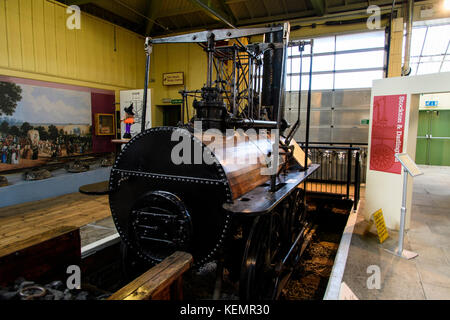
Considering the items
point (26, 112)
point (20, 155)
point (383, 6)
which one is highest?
point (383, 6)

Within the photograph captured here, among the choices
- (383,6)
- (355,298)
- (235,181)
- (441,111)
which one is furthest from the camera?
(441,111)

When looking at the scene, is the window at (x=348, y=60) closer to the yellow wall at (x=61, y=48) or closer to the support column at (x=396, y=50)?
the support column at (x=396, y=50)

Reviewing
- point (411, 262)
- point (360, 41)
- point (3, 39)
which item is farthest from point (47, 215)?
point (360, 41)

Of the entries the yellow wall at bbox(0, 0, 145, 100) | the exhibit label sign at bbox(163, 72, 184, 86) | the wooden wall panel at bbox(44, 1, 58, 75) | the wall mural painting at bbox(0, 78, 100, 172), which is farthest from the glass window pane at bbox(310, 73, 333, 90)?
the wooden wall panel at bbox(44, 1, 58, 75)

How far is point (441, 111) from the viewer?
1046 cm

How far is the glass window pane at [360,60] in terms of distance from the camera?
8.16 m

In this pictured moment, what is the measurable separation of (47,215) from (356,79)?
8596 mm

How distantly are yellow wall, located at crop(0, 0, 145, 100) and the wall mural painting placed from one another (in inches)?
15.5

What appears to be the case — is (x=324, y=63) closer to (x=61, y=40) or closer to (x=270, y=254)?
(x=61, y=40)

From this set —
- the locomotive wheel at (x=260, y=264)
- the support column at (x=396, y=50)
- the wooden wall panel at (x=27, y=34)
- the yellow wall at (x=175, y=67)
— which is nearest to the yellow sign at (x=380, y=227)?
the locomotive wheel at (x=260, y=264)

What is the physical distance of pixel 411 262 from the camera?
3.04 m
